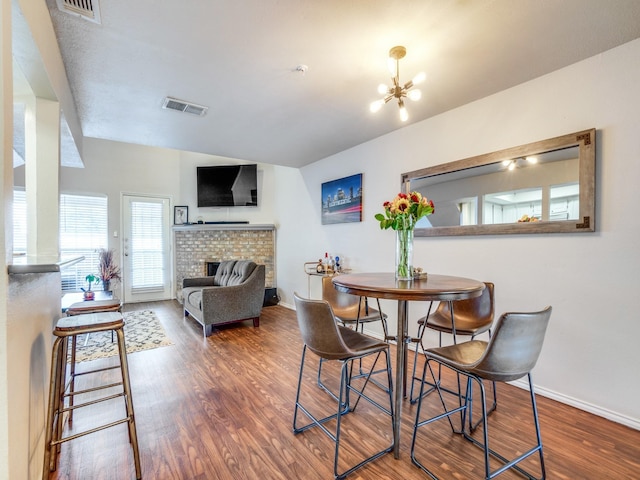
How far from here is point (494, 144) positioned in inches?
101

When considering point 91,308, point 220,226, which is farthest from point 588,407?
point 220,226

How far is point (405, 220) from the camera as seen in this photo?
6.46 ft

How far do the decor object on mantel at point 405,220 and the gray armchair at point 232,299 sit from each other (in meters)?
2.51

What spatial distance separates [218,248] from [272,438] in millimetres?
4655

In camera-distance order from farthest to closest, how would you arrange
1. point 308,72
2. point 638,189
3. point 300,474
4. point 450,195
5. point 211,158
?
1. point 211,158
2. point 450,195
3. point 308,72
4. point 638,189
5. point 300,474

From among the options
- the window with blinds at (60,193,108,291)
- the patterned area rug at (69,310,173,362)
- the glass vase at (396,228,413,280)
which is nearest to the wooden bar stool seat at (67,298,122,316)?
the patterned area rug at (69,310,173,362)

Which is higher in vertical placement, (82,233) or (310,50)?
(310,50)

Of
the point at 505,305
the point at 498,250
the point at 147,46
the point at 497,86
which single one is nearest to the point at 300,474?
the point at 505,305

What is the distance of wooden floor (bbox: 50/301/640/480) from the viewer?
→ 1554mm

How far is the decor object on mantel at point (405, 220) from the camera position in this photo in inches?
76.5

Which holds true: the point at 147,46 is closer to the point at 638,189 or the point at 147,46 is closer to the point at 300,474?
the point at 300,474

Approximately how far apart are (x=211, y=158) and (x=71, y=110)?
12.1 ft

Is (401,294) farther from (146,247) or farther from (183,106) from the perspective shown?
(146,247)

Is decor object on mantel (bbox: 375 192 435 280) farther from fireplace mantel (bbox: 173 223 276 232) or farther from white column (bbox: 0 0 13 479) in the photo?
fireplace mantel (bbox: 173 223 276 232)
